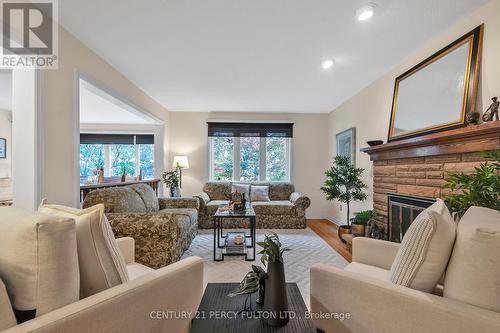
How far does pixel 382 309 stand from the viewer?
3.28 ft

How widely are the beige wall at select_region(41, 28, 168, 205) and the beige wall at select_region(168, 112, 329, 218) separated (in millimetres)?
2790

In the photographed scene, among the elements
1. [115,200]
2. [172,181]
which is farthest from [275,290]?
[172,181]

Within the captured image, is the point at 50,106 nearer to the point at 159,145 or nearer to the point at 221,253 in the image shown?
the point at 221,253

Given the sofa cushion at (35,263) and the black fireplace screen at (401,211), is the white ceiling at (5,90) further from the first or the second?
the black fireplace screen at (401,211)

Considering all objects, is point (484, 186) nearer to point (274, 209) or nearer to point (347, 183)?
point (347, 183)

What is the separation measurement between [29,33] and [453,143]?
3.60m

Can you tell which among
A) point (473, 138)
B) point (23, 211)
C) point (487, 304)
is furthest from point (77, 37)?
point (473, 138)

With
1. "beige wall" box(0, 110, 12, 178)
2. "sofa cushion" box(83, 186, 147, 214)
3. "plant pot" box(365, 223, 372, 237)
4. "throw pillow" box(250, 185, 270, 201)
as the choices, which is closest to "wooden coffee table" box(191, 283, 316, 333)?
"sofa cushion" box(83, 186, 147, 214)

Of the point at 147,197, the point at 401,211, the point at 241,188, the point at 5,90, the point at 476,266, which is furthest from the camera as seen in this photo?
the point at 241,188

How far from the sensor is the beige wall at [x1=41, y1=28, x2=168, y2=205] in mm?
2021

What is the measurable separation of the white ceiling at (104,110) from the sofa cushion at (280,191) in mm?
2848

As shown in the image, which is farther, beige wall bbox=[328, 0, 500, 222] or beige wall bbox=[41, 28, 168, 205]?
beige wall bbox=[41, 28, 168, 205]

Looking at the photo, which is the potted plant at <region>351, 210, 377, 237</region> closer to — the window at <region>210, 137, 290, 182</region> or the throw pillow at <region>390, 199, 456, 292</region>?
the throw pillow at <region>390, 199, 456, 292</region>

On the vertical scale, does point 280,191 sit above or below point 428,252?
below
